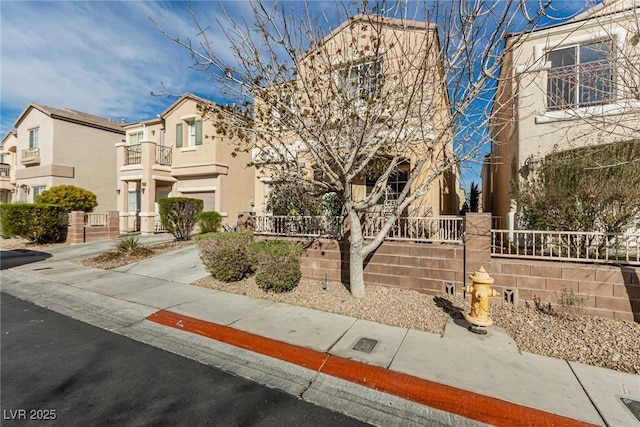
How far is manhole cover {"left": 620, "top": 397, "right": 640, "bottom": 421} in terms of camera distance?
2977 millimetres

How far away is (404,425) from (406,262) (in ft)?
13.1

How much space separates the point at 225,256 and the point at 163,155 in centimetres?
1304

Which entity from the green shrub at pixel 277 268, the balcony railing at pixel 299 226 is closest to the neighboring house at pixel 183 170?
the balcony railing at pixel 299 226

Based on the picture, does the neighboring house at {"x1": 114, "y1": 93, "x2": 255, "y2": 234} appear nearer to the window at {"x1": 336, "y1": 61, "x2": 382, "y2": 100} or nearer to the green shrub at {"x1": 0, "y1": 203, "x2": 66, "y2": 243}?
the green shrub at {"x1": 0, "y1": 203, "x2": 66, "y2": 243}

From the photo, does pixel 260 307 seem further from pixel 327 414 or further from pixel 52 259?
pixel 52 259

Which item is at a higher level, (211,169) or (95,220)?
(211,169)

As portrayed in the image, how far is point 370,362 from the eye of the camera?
3.87m

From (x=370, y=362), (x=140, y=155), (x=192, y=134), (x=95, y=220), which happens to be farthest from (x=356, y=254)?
(x=140, y=155)

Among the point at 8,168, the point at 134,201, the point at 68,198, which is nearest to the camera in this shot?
the point at 68,198

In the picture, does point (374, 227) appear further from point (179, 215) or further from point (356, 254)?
point (179, 215)

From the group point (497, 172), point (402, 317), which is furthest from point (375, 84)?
point (497, 172)

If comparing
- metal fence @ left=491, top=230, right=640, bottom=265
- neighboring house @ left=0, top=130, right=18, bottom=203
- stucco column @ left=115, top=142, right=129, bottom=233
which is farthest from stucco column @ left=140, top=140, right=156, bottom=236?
neighboring house @ left=0, top=130, right=18, bottom=203

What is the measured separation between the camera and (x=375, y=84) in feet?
19.1

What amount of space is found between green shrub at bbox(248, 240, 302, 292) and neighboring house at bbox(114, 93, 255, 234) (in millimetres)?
9800
